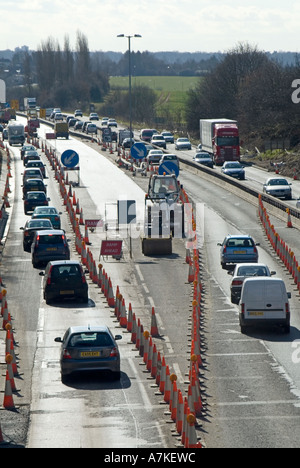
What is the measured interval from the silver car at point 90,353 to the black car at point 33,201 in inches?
1376

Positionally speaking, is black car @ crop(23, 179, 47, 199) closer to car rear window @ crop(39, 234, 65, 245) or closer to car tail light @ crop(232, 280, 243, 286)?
car rear window @ crop(39, 234, 65, 245)

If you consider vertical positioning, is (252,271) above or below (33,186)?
above

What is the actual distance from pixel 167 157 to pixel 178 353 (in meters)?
54.2

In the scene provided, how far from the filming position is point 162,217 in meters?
48.7

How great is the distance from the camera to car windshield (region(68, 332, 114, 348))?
23122mm

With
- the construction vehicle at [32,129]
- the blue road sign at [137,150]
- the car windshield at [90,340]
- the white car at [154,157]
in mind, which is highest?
the blue road sign at [137,150]

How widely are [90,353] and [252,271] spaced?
1098 centimetres

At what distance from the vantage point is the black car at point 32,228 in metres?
44.9

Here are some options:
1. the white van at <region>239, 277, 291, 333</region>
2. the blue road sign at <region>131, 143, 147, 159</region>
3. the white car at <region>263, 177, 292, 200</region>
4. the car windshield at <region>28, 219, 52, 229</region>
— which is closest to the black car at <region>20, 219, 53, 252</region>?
the car windshield at <region>28, 219, 52, 229</region>

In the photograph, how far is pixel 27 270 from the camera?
40.6m

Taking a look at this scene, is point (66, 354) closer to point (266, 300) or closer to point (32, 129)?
point (266, 300)

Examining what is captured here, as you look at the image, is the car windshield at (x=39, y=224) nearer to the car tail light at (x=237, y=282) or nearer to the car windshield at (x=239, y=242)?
the car windshield at (x=239, y=242)

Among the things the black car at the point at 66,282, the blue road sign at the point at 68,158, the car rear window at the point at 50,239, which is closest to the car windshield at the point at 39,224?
the blue road sign at the point at 68,158

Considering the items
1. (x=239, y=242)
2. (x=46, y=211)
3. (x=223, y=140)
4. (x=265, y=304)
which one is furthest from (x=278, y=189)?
(x=265, y=304)
